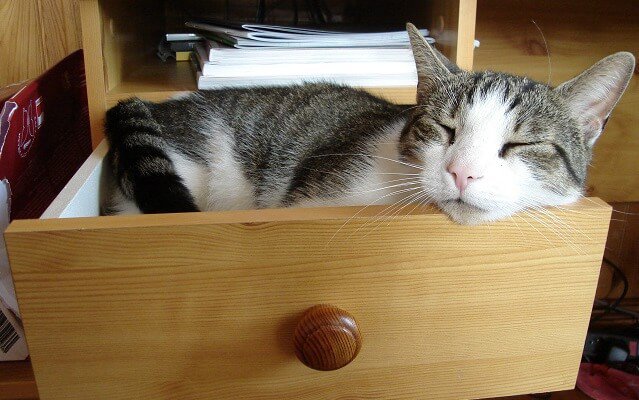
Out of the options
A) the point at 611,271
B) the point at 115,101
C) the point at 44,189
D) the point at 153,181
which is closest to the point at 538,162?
the point at 153,181

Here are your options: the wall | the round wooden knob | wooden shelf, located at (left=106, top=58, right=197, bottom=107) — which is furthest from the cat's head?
the wall

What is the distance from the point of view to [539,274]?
0.60 m

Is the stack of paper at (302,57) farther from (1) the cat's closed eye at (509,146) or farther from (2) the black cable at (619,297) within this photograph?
(2) the black cable at (619,297)

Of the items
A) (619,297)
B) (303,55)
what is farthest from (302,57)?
(619,297)

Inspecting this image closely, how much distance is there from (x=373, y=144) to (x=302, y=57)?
25cm

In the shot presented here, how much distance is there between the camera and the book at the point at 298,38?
1.04 m

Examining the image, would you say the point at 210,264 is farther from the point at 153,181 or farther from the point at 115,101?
the point at 115,101

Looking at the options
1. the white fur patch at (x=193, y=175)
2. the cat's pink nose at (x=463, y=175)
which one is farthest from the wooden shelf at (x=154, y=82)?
the cat's pink nose at (x=463, y=175)

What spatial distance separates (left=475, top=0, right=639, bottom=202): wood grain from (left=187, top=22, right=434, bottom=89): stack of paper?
431 mm

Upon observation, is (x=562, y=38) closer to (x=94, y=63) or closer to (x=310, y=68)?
(x=310, y=68)

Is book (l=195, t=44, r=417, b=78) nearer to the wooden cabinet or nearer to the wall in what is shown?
the wooden cabinet

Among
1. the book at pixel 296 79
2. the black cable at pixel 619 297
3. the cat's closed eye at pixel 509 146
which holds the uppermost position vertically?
the book at pixel 296 79

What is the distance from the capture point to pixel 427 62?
31.9 inches

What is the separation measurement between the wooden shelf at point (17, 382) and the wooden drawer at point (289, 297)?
1.52 ft
